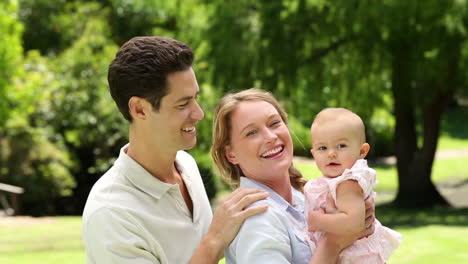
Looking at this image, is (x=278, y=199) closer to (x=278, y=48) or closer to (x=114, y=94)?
(x=114, y=94)

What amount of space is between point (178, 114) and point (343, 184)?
28.0 inches

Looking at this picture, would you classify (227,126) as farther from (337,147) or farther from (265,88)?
(265,88)

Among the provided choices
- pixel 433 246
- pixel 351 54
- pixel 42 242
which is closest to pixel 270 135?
pixel 433 246

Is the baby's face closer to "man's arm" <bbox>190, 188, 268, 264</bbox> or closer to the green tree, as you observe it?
"man's arm" <bbox>190, 188, 268, 264</bbox>

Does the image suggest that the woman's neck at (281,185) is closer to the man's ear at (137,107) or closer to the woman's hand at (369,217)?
the woman's hand at (369,217)

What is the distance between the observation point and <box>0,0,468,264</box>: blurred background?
1436 cm

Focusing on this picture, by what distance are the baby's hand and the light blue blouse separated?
6 centimetres

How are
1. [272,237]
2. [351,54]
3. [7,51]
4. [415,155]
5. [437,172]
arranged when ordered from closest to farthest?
[272,237]
[7,51]
[351,54]
[415,155]
[437,172]

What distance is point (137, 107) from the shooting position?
10.4ft

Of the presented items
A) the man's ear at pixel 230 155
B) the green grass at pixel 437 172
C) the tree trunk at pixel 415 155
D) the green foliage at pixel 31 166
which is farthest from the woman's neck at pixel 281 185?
the green grass at pixel 437 172

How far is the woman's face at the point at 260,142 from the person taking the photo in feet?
9.91

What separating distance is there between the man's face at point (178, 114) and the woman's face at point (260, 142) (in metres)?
0.19

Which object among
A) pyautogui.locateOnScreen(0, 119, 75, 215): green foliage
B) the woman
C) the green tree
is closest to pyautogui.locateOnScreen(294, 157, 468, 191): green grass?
the green tree

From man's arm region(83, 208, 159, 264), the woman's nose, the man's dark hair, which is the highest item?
the man's dark hair
